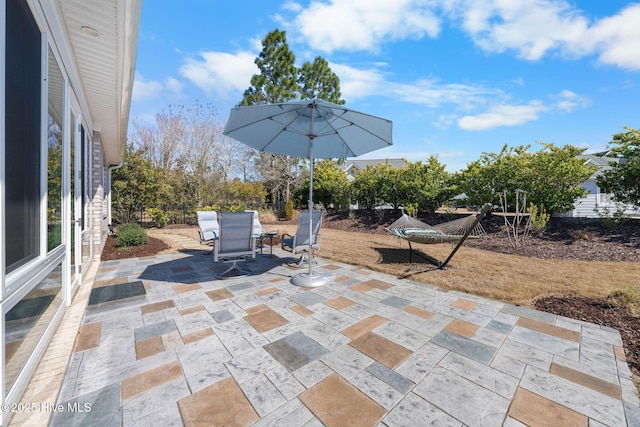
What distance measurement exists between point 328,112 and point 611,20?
7.72m

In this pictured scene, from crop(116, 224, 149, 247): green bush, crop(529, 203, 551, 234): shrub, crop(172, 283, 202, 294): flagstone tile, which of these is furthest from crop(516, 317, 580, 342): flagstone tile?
crop(116, 224, 149, 247): green bush

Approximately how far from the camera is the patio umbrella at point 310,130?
11.8ft

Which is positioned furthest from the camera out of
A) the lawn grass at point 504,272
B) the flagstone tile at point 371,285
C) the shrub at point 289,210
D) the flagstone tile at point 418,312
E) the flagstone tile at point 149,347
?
the shrub at point 289,210

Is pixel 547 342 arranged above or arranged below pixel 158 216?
below

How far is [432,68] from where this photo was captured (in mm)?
8922

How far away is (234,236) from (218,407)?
118 inches

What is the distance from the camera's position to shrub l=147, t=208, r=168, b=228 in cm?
1174

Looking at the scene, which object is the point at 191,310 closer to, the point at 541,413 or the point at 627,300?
the point at 541,413

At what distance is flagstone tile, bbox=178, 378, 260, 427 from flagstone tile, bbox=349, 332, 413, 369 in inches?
42.2

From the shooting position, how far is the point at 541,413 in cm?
167

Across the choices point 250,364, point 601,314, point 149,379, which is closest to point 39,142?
point 149,379

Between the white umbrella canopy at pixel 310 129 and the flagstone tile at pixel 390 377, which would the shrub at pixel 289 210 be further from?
the flagstone tile at pixel 390 377

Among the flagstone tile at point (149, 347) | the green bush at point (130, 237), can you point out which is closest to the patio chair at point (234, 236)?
the flagstone tile at point (149, 347)

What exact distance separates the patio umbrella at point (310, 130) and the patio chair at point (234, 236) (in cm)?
105
